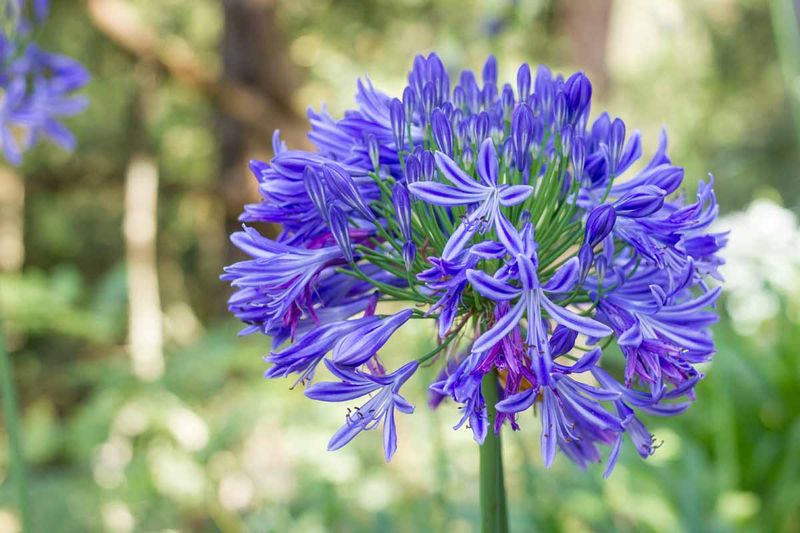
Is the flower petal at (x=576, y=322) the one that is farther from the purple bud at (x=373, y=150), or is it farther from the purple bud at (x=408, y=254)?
the purple bud at (x=373, y=150)

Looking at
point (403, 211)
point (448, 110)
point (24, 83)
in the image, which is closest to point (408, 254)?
point (403, 211)

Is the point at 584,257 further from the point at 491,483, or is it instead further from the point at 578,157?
the point at 491,483

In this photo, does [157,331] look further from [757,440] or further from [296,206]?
[296,206]

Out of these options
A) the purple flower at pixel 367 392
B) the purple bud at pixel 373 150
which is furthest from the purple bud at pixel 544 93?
the purple flower at pixel 367 392

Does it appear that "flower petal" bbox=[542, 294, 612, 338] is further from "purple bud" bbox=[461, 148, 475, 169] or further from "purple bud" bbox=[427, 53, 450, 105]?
"purple bud" bbox=[427, 53, 450, 105]

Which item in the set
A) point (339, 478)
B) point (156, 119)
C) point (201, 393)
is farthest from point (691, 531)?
point (156, 119)

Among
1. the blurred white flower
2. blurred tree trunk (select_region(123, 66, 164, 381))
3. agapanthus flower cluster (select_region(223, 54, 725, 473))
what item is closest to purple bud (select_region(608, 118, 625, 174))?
agapanthus flower cluster (select_region(223, 54, 725, 473))
